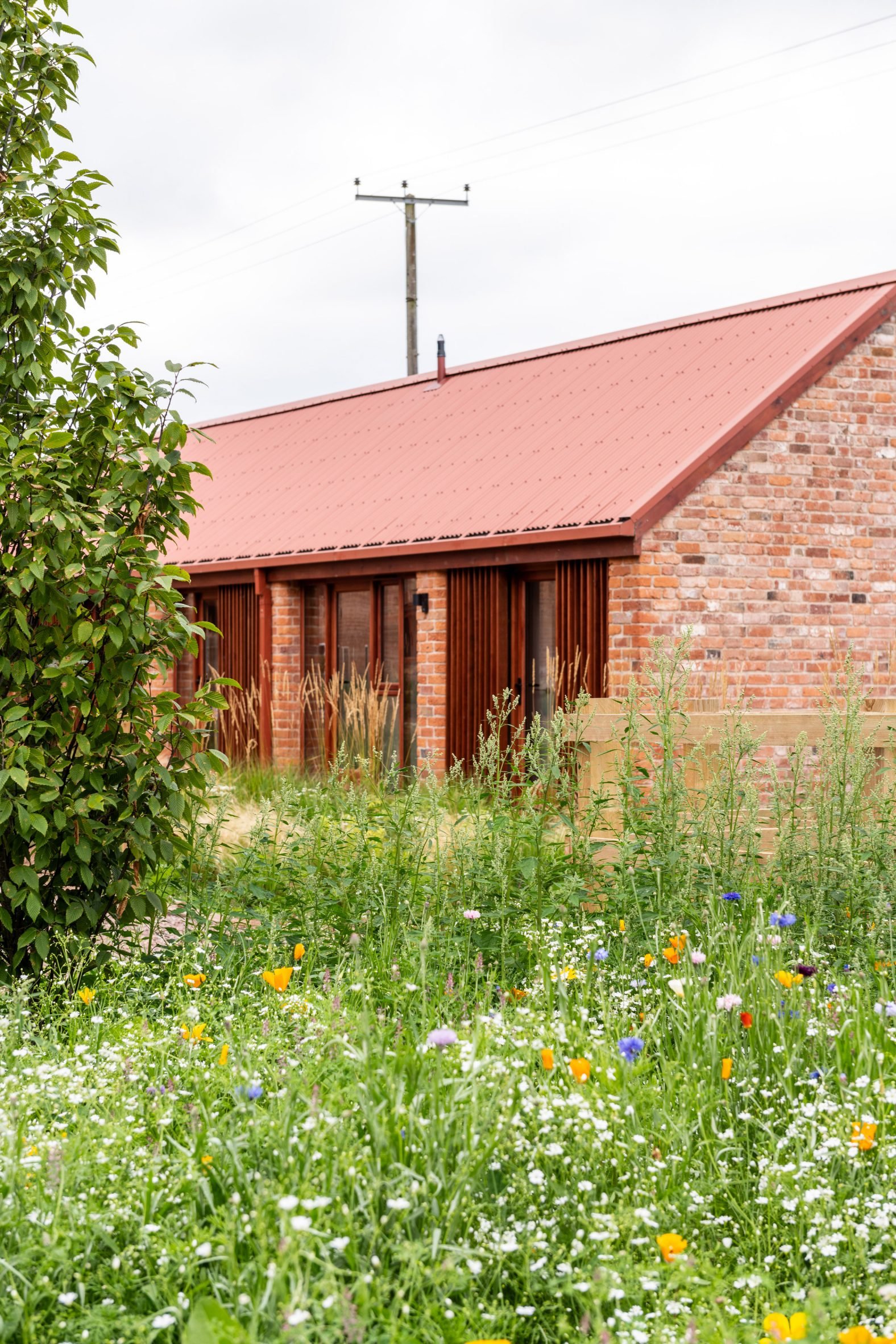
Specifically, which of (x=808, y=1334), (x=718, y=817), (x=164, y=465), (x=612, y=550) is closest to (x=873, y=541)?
(x=612, y=550)

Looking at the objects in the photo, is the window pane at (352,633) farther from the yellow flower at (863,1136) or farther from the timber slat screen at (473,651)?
the yellow flower at (863,1136)

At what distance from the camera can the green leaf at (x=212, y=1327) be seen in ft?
8.34

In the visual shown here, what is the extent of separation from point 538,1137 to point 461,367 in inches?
628

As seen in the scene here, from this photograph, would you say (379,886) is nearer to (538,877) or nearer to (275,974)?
(538,877)

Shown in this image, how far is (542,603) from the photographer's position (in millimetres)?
13297

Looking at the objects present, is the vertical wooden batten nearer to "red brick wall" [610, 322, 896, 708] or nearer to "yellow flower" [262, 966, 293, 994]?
"red brick wall" [610, 322, 896, 708]

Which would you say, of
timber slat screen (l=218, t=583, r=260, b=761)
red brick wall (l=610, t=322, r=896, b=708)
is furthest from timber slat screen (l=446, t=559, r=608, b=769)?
timber slat screen (l=218, t=583, r=260, b=761)

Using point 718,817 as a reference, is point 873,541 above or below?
above

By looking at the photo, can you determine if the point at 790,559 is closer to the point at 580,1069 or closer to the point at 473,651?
the point at 473,651

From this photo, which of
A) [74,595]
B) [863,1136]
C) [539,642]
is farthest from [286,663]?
[863,1136]

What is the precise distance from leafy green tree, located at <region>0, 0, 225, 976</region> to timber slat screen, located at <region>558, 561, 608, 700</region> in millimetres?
6868

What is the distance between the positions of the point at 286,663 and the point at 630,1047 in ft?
42.3

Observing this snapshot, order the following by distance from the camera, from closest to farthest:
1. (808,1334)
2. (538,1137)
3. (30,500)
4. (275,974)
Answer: (808,1334) < (538,1137) < (275,974) < (30,500)

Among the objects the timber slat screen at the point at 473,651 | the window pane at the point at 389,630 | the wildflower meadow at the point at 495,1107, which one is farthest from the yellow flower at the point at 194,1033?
the window pane at the point at 389,630
